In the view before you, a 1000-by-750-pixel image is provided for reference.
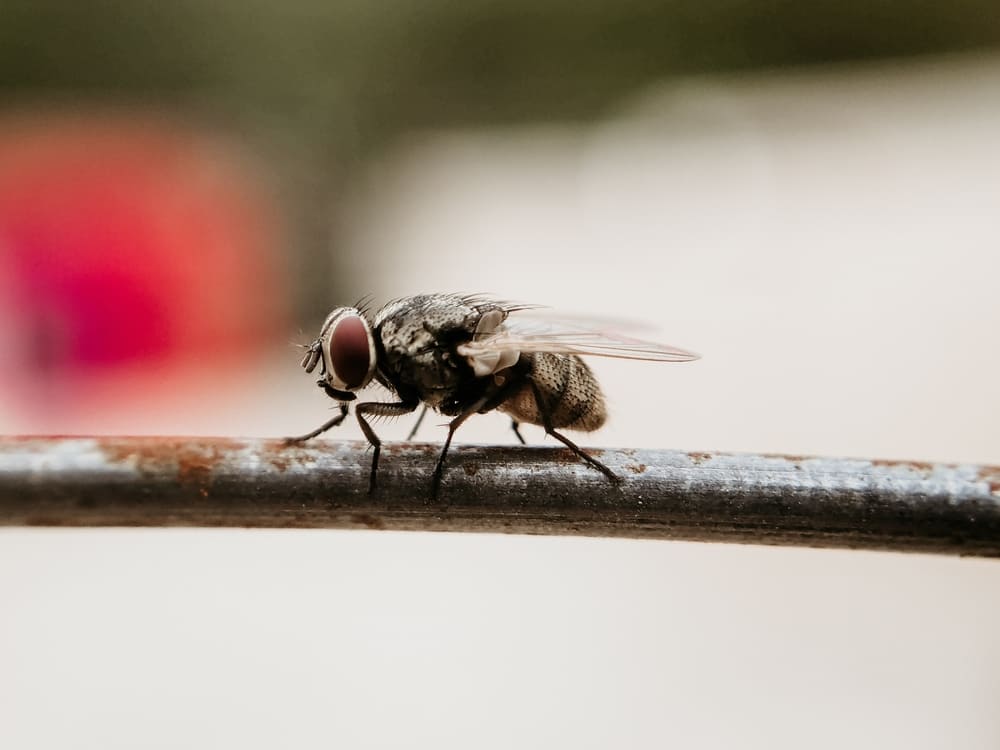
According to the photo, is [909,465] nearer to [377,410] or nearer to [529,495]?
[529,495]

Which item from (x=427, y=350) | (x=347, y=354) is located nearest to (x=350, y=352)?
(x=347, y=354)

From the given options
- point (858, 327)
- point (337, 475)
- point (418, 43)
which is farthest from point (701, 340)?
point (337, 475)

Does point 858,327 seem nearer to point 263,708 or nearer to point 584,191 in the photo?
point 584,191

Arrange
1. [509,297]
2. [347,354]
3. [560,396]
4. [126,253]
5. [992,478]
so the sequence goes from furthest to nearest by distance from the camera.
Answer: [509,297]
[126,253]
[560,396]
[347,354]
[992,478]

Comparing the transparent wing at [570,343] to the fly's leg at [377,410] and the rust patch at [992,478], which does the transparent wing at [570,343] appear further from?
the rust patch at [992,478]

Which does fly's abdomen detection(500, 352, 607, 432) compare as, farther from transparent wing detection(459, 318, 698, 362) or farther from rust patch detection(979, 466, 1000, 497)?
rust patch detection(979, 466, 1000, 497)
